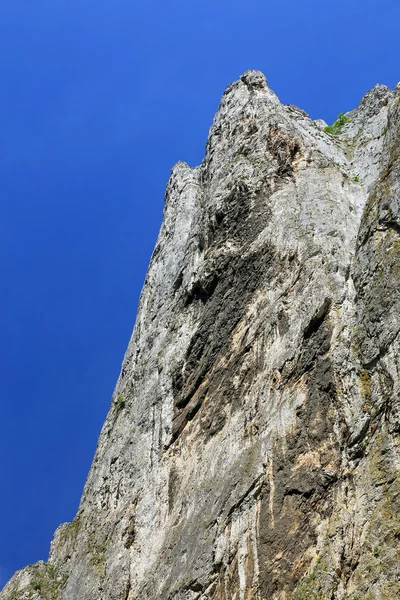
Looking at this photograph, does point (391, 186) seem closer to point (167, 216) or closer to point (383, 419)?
point (383, 419)

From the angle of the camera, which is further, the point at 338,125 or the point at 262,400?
the point at 338,125

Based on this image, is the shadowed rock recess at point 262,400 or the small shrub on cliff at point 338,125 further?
the small shrub on cliff at point 338,125

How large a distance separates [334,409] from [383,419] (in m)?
1.69

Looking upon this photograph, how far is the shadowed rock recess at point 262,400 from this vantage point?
14.8m

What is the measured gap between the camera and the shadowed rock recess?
14.8 metres

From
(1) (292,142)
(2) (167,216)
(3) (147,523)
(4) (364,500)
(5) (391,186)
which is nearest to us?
(4) (364,500)

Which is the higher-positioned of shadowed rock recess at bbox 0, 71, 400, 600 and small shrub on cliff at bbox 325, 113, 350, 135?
small shrub on cliff at bbox 325, 113, 350, 135

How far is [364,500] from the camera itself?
558 inches

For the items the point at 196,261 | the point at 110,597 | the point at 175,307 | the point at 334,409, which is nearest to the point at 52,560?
the point at 110,597

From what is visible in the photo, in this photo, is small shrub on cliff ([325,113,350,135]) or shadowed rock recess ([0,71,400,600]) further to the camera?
small shrub on cliff ([325,113,350,135])

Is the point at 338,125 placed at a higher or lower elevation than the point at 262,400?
higher

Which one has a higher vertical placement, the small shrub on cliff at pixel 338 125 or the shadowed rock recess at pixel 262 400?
the small shrub on cliff at pixel 338 125

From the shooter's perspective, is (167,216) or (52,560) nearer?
(52,560)

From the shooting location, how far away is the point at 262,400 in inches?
744
